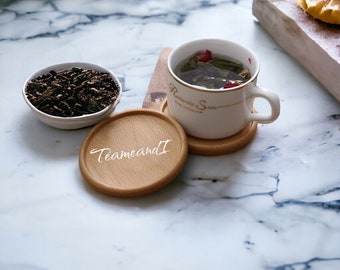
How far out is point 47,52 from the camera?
2.78 feet

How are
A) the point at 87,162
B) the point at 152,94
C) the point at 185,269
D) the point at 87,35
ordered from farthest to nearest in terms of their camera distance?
the point at 87,35 < the point at 152,94 < the point at 87,162 < the point at 185,269

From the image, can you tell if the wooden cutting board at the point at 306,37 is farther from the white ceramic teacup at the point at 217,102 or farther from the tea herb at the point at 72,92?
the tea herb at the point at 72,92

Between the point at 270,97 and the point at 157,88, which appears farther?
the point at 157,88

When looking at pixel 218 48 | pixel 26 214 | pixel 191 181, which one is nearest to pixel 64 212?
pixel 26 214

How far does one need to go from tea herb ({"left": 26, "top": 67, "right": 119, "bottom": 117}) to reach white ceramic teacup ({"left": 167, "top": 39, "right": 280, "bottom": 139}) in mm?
95

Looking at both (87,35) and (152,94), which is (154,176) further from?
(87,35)

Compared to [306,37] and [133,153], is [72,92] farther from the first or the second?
[306,37]

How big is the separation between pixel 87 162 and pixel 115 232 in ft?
0.35

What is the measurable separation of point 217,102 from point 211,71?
0.24 feet

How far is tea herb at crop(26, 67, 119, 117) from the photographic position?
0.69 meters

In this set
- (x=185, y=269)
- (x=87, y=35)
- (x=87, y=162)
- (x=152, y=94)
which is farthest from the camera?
(x=87, y=35)

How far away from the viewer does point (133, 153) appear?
65cm

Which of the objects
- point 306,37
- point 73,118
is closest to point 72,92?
point 73,118

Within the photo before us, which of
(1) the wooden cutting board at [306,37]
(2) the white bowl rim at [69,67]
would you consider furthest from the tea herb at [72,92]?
(1) the wooden cutting board at [306,37]
